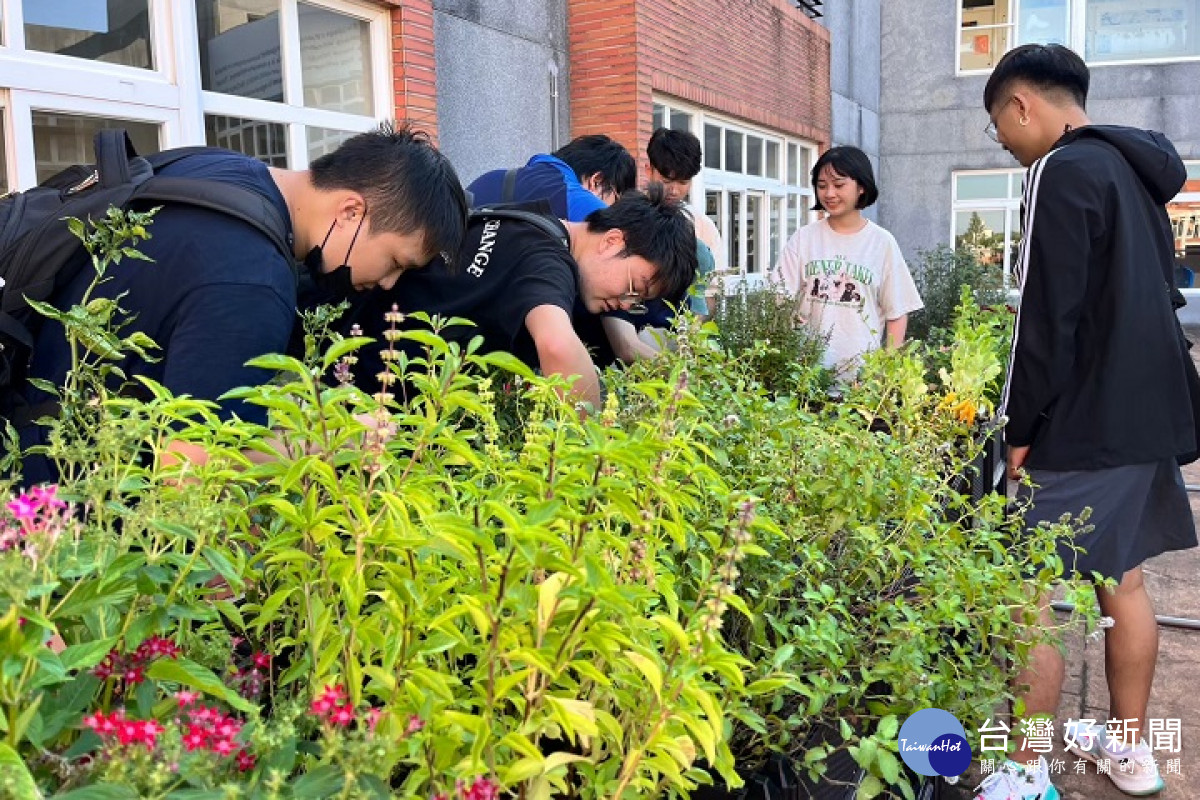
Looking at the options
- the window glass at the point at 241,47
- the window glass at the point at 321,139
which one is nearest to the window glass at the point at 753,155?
the window glass at the point at 321,139

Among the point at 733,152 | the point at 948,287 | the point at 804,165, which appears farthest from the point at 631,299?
the point at 804,165

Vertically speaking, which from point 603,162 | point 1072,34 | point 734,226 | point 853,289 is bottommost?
point 853,289

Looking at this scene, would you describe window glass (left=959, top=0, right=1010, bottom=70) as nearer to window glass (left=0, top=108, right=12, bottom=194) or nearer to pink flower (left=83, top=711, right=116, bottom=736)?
window glass (left=0, top=108, right=12, bottom=194)

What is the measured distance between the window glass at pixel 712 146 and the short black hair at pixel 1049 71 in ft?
23.7

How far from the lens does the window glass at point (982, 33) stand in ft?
57.9

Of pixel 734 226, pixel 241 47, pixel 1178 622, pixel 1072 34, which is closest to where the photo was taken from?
pixel 1178 622

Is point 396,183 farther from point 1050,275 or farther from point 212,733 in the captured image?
point 1050,275

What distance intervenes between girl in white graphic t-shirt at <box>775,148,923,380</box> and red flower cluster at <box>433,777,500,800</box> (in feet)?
12.1

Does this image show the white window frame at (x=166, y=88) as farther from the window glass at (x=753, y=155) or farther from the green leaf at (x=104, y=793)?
the window glass at (x=753, y=155)

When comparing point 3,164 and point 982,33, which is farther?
point 982,33

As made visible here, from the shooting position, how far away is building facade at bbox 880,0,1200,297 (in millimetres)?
16781

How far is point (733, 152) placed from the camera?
11.0 metres

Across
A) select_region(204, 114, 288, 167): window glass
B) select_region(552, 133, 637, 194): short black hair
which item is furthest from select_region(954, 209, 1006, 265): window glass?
select_region(552, 133, 637, 194): short black hair

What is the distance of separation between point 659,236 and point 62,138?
2547 millimetres
